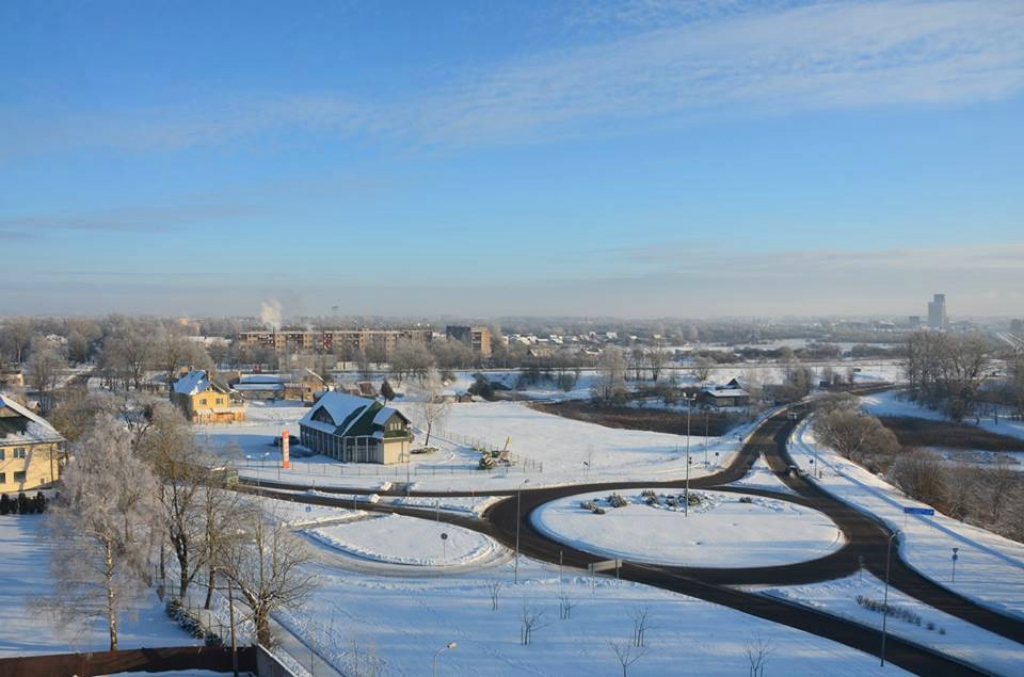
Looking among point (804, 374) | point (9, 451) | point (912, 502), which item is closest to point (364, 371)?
point (804, 374)

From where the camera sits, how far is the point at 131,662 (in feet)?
53.3

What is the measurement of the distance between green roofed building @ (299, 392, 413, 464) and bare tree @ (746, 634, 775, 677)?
2707cm

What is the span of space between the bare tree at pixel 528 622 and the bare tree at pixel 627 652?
1976 mm

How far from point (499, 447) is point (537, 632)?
30.1m

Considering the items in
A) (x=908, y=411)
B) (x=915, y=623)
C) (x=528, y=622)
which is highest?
(x=528, y=622)

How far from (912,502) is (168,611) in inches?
1291

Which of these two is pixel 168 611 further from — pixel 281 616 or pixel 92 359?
pixel 92 359

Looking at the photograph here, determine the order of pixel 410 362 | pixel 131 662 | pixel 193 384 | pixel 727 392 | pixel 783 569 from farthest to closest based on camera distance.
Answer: pixel 410 362
pixel 727 392
pixel 193 384
pixel 783 569
pixel 131 662

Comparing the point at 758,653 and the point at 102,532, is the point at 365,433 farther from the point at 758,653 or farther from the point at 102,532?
the point at 758,653

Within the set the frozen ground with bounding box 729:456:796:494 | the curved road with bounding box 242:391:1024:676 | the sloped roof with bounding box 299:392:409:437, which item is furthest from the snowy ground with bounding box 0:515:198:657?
the frozen ground with bounding box 729:456:796:494

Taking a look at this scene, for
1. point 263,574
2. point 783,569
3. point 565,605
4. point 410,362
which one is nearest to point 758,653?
point 565,605

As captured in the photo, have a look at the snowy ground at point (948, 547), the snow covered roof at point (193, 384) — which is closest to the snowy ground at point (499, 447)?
the snow covered roof at point (193, 384)

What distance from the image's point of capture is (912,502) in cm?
3559

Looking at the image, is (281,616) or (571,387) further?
(571,387)
